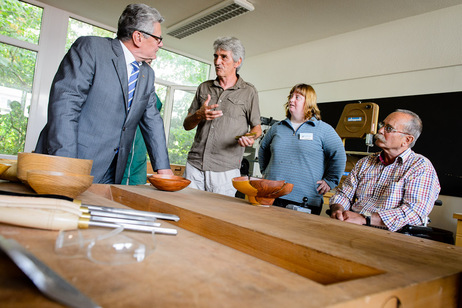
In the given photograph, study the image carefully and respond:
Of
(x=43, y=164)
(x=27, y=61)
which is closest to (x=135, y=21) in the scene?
(x=43, y=164)

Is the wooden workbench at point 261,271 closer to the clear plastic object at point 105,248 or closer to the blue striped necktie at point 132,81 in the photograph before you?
the clear plastic object at point 105,248

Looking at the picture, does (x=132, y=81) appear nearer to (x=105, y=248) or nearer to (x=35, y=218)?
(x=35, y=218)

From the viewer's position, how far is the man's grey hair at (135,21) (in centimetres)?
184

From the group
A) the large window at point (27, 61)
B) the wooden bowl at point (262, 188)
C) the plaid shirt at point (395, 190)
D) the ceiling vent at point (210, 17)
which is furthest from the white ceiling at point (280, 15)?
the wooden bowl at point (262, 188)

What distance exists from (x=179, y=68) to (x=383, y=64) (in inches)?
153

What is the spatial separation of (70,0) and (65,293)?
5.75m

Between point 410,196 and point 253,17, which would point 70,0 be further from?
point 410,196

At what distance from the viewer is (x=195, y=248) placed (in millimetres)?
561

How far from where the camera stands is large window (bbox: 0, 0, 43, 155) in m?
5.06

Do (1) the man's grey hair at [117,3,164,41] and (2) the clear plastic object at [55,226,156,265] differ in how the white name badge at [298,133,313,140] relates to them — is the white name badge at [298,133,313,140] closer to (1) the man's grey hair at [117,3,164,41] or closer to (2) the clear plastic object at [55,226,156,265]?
(1) the man's grey hair at [117,3,164,41]

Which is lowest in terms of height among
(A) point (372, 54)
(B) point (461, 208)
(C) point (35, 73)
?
(B) point (461, 208)

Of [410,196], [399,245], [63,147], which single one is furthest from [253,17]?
[399,245]

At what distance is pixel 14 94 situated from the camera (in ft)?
17.1

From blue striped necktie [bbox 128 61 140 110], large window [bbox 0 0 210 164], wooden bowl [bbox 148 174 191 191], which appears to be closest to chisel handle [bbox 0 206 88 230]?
wooden bowl [bbox 148 174 191 191]
